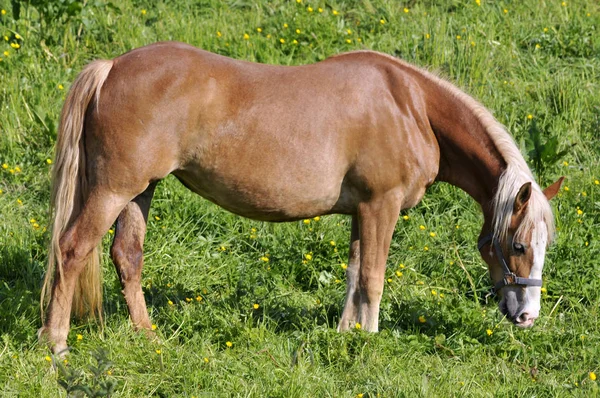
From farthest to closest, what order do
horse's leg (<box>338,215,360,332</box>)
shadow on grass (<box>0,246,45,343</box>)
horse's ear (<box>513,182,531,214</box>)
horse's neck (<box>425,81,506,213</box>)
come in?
horse's leg (<box>338,215,360,332</box>)
horse's neck (<box>425,81,506,213</box>)
shadow on grass (<box>0,246,45,343</box>)
horse's ear (<box>513,182,531,214</box>)

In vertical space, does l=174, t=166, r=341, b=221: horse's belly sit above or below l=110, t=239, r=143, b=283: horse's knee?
above

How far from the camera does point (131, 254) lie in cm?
497

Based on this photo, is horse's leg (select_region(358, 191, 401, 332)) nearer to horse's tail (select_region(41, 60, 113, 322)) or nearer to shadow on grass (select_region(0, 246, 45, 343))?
horse's tail (select_region(41, 60, 113, 322))

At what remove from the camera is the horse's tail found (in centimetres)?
→ 444

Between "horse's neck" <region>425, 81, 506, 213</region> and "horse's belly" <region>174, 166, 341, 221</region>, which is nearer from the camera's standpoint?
"horse's belly" <region>174, 166, 341, 221</region>

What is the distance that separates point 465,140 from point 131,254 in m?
2.09

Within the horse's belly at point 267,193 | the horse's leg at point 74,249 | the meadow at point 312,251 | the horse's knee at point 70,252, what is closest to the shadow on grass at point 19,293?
the meadow at point 312,251

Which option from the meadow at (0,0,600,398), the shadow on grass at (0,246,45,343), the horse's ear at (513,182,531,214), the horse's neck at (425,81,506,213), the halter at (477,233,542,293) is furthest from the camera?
the horse's neck at (425,81,506,213)

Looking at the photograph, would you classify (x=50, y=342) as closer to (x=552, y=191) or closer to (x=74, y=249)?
(x=74, y=249)

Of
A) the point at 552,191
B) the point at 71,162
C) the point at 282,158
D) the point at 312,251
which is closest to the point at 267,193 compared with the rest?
the point at 282,158

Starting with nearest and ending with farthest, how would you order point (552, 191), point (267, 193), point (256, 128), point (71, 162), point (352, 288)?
point (71, 162), point (256, 128), point (267, 193), point (552, 191), point (352, 288)

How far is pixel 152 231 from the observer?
5.91m

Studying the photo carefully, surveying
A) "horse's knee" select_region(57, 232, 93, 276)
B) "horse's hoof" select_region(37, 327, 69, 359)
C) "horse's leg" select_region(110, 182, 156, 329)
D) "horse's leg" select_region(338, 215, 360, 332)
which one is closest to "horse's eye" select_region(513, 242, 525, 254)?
"horse's leg" select_region(338, 215, 360, 332)

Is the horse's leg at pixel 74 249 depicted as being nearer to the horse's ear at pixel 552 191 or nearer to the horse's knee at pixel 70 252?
the horse's knee at pixel 70 252
